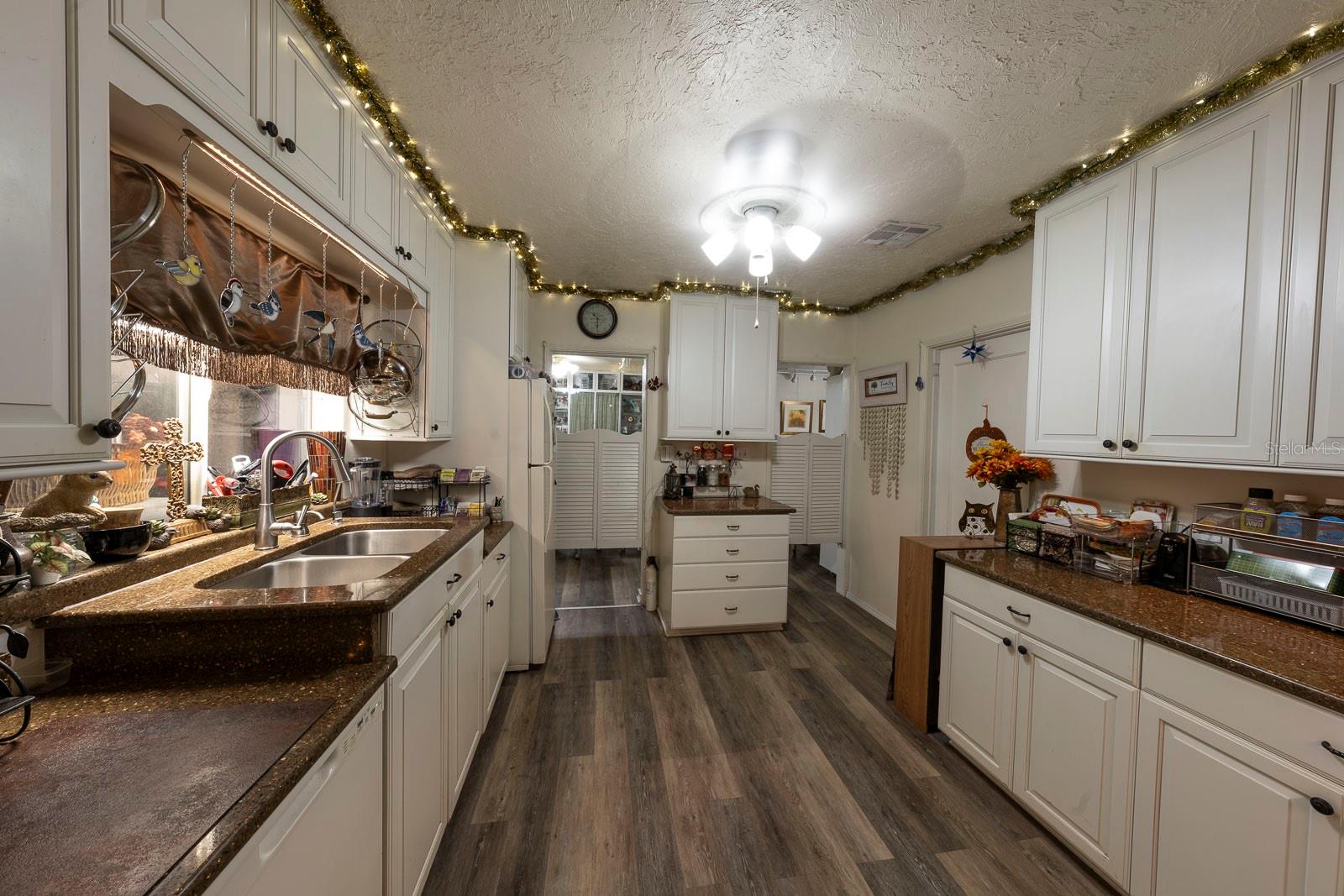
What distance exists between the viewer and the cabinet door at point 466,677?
159 cm

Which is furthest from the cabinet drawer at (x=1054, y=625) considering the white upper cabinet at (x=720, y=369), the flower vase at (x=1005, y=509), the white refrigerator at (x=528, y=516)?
the white refrigerator at (x=528, y=516)

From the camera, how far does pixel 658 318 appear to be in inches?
141

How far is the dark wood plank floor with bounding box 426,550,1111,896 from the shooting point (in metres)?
1.46

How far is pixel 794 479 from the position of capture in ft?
12.8

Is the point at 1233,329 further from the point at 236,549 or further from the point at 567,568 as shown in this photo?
the point at 567,568

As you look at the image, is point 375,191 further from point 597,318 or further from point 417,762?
point 597,318

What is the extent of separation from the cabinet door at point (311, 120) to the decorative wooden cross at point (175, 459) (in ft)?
2.74

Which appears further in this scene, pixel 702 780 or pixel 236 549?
pixel 702 780

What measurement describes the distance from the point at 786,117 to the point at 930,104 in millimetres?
448

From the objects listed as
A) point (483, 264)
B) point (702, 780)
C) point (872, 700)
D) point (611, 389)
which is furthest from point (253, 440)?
point (872, 700)

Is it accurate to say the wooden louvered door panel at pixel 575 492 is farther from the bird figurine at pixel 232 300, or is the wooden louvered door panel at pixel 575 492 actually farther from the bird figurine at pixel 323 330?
the bird figurine at pixel 232 300

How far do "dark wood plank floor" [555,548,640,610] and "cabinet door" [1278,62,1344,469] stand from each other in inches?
134

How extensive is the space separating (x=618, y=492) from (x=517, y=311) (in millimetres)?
1598

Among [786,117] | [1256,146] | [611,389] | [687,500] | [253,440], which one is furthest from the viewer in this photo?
[611,389]
